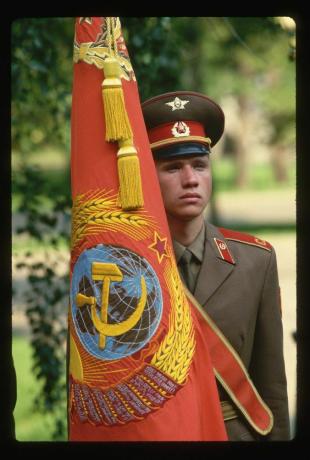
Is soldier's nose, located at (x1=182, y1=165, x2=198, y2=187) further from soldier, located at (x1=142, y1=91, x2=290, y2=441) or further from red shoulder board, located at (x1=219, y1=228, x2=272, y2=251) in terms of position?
red shoulder board, located at (x1=219, y1=228, x2=272, y2=251)

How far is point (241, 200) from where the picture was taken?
25719mm

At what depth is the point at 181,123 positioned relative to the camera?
3303 millimetres

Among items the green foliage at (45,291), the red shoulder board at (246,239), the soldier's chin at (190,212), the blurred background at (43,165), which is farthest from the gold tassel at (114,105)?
the green foliage at (45,291)

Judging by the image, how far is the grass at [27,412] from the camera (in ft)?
22.0

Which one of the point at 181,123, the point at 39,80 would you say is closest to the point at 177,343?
the point at 181,123

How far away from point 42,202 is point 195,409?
3.03 metres

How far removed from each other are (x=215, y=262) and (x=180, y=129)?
1.45 ft

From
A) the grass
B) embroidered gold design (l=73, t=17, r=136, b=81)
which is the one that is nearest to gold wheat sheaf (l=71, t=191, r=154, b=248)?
embroidered gold design (l=73, t=17, r=136, b=81)

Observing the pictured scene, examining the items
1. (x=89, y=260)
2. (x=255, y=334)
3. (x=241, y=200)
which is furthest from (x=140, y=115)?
(x=241, y=200)

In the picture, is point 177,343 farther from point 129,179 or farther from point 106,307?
point 129,179

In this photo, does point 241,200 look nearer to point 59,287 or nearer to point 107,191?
point 59,287

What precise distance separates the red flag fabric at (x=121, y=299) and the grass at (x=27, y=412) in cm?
307

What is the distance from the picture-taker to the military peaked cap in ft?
10.6

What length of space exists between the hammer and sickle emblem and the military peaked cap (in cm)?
45
